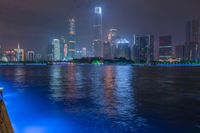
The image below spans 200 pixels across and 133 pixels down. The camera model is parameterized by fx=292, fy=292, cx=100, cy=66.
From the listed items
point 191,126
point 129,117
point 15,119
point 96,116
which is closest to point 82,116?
point 96,116

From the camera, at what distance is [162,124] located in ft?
80.6

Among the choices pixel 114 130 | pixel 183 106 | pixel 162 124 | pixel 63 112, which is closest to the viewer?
pixel 114 130

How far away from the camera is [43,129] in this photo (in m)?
22.8

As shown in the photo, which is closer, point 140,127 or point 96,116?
point 140,127

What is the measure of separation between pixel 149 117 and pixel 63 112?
29.1 feet

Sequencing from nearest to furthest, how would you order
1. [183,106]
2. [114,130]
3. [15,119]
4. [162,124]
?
[114,130]
[162,124]
[15,119]
[183,106]

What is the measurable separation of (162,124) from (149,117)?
295 cm

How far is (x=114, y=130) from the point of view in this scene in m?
22.6

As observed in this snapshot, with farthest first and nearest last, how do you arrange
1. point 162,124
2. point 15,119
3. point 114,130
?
point 15,119
point 162,124
point 114,130

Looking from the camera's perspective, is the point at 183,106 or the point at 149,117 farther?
the point at 183,106

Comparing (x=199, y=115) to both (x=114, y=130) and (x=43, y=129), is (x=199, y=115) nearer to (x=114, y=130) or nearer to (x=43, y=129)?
(x=114, y=130)

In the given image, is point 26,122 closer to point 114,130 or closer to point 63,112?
point 63,112

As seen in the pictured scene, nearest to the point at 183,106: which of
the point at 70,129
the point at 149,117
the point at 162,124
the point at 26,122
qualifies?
the point at 149,117

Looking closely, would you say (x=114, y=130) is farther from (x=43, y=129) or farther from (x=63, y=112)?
(x=63, y=112)
